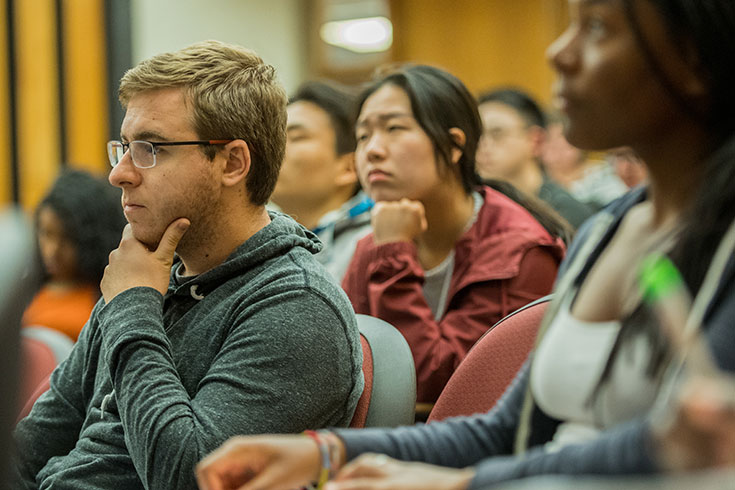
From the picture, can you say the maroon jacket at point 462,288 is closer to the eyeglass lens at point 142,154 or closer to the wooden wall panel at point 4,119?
the eyeglass lens at point 142,154

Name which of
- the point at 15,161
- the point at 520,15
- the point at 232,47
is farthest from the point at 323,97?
the point at 520,15

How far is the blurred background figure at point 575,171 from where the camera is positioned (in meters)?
5.17

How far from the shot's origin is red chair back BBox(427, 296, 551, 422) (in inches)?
54.9

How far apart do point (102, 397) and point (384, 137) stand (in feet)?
3.55

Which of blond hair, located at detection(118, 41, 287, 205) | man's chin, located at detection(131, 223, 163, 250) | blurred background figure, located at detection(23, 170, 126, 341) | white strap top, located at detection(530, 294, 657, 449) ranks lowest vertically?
blurred background figure, located at detection(23, 170, 126, 341)

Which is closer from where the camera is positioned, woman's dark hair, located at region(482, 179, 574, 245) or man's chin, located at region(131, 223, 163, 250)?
man's chin, located at region(131, 223, 163, 250)

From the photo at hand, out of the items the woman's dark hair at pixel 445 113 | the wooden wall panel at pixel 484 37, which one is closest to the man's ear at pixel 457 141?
the woman's dark hair at pixel 445 113

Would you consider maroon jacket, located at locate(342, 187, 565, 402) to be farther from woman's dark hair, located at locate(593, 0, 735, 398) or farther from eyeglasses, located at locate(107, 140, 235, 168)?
woman's dark hair, located at locate(593, 0, 735, 398)

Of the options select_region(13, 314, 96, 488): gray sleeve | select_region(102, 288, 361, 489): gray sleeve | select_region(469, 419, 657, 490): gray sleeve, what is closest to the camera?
select_region(469, 419, 657, 490): gray sleeve

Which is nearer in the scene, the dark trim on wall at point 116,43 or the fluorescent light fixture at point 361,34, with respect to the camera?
the dark trim on wall at point 116,43

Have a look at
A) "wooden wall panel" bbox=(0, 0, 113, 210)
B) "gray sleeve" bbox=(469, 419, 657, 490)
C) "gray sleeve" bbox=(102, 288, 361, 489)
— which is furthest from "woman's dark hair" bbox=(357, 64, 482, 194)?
"wooden wall panel" bbox=(0, 0, 113, 210)

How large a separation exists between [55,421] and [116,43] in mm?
3954

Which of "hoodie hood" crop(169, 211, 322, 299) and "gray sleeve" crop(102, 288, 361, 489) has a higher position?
"hoodie hood" crop(169, 211, 322, 299)

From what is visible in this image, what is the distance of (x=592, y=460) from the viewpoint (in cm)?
85
